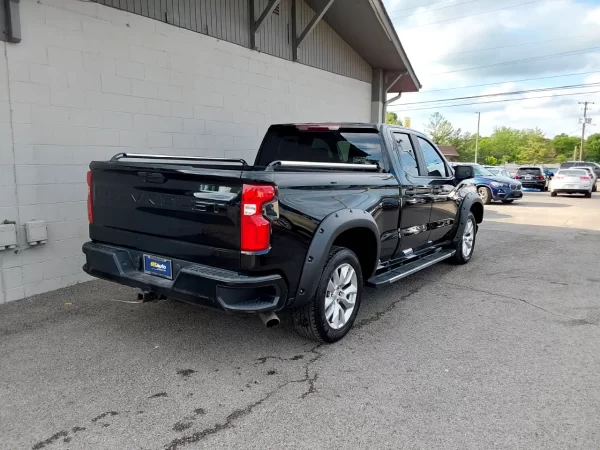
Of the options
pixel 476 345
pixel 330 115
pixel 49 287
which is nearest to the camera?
pixel 476 345

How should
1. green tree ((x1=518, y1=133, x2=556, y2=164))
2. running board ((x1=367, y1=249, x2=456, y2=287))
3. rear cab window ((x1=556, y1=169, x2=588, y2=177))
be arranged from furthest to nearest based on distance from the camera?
green tree ((x1=518, y1=133, x2=556, y2=164))
rear cab window ((x1=556, y1=169, x2=588, y2=177))
running board ((x1=367, y1=249, x2=456, y2=287))

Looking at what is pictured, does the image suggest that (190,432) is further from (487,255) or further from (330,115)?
(330,115)

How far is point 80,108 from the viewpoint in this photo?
559 centimetres

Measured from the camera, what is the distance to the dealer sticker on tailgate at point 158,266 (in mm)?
3502

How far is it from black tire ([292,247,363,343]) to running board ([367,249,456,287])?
0.52m

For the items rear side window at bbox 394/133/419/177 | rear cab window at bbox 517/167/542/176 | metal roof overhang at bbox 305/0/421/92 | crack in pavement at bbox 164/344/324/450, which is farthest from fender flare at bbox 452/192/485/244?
rear cab window at bbox 517/167/542/176

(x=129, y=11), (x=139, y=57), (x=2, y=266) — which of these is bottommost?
(x=2, y=266)

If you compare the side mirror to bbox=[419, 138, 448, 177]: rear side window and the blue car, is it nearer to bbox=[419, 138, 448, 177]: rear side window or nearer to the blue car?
bbox=[419, 138, 448, 177]: rear side window

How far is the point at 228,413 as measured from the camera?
115 inches

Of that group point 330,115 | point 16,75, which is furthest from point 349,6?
point 16,75

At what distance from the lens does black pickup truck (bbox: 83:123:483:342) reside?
3.16 m

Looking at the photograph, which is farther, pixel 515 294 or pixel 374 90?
pixel 374 90

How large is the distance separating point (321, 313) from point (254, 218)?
1.13 metres

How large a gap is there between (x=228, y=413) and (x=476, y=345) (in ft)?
7.49
